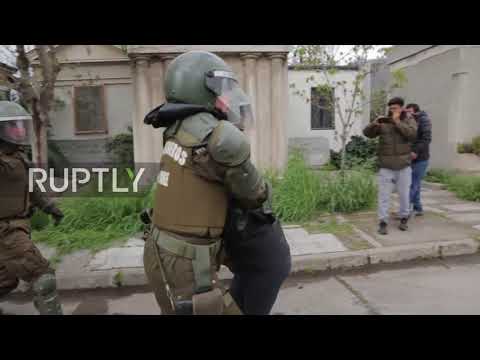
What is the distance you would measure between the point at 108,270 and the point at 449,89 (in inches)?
338

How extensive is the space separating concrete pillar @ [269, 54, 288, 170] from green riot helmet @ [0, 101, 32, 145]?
4.46m

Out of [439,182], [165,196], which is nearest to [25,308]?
[165,196]

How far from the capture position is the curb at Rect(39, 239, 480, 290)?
3.64 m

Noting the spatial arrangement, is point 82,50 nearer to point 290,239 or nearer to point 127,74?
point 127,74

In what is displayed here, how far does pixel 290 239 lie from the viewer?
4.57 metres

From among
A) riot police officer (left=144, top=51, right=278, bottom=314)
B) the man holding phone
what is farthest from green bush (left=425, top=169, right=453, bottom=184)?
riot police officer (left=144, top=51, right=278, bottom=314)

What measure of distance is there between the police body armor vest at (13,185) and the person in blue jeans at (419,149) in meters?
4.66

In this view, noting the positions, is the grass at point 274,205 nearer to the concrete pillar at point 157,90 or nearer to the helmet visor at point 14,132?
the concrete pillar at point 157,90

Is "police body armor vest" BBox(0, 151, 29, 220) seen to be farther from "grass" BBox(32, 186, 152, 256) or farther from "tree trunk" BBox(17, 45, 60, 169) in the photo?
"tree trunk" BBox(17, 45, 60, 169)

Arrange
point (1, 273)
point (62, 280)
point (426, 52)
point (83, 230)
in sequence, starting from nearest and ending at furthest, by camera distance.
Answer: point (1, 273), point (62, 280), point (83, 230), point (426, 52)

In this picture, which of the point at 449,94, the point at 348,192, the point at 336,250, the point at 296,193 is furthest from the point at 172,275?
the point at 449,94

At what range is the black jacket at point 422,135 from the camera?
5176 mm

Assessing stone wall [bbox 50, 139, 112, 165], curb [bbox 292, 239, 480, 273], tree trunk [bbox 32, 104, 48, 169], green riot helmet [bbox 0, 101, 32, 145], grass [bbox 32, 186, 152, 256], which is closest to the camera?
green riot helmet [bbox 0, 101, 32, 145]

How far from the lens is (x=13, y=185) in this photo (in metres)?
2.51
